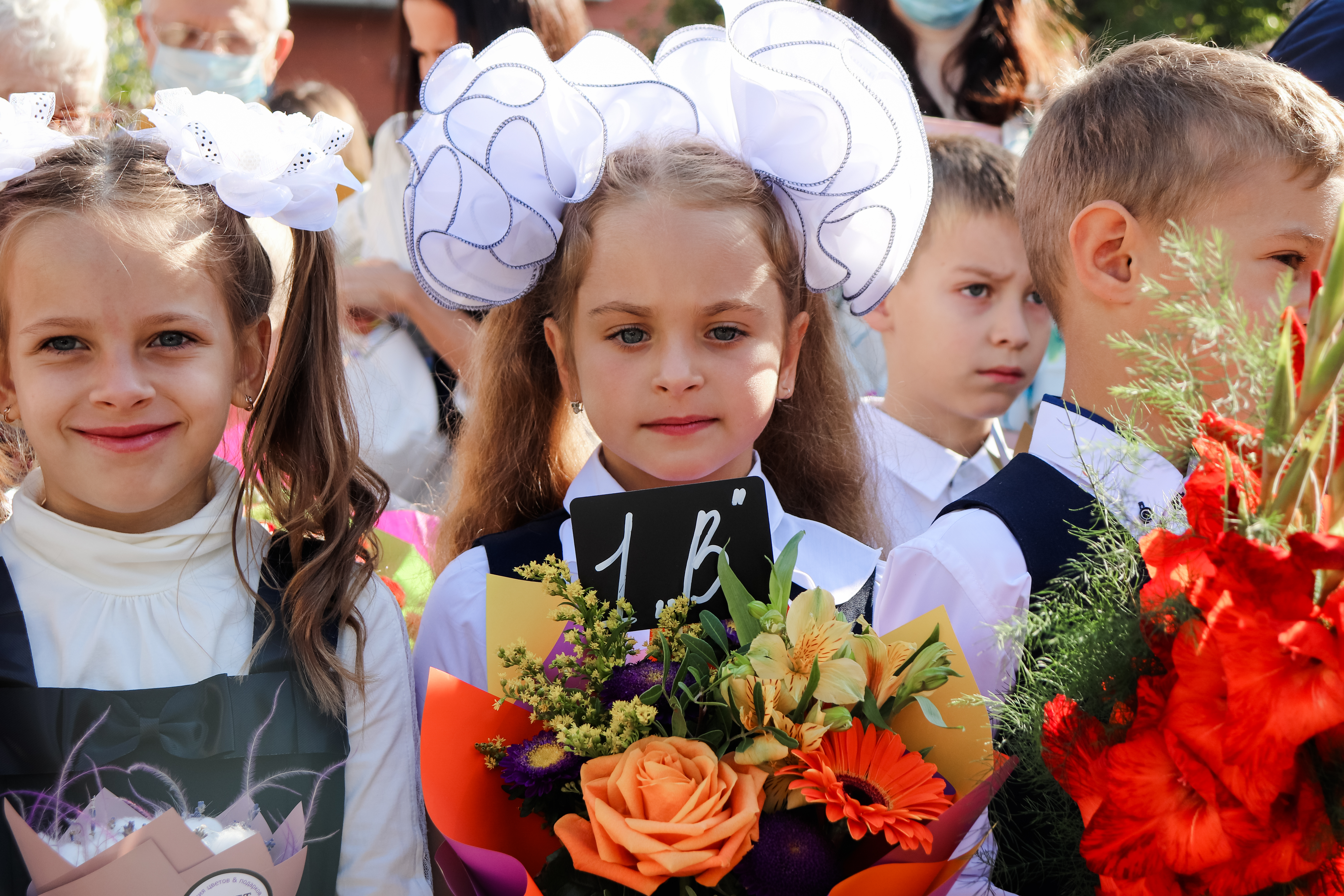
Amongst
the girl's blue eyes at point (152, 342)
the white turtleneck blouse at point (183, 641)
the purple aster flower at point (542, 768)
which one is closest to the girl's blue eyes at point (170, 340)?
the girl's blue eyes at point (152, 342)

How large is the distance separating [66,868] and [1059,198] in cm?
187

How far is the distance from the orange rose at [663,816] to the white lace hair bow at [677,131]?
1057 millimetres

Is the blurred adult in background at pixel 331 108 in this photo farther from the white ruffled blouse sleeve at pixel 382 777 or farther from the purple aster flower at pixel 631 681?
the purple aster flower at pixel 631 681

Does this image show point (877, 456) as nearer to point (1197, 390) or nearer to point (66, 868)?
point (1197, 390)

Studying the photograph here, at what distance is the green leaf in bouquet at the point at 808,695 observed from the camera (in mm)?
1280

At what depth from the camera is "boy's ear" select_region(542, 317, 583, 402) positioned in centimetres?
215

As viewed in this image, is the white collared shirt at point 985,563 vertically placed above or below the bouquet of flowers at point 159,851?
above

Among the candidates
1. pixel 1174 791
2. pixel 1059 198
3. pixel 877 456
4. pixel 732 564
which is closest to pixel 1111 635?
pixel 1174 791

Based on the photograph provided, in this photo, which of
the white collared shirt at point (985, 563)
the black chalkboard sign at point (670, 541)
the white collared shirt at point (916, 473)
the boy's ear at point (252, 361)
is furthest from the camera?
the white collared shirt at point (916, 473)

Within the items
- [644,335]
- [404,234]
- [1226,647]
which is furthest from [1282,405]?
[404,234]

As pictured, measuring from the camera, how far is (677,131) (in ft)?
6.91

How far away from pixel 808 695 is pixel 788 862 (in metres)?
0.18

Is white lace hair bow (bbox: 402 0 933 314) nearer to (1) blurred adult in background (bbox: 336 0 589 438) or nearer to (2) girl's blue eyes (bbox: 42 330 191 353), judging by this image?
(2) girl's blue eyes (bbox: 42 330 191 353)

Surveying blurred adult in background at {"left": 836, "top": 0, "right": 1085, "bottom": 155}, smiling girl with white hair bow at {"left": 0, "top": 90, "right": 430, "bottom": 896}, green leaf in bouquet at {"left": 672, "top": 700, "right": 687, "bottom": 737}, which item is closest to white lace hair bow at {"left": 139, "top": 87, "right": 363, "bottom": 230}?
smiling girl with white hair bow at {"left": 0, "top": 90, "right": 430, "bottom": 896}
